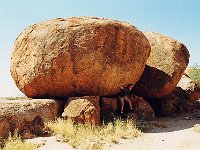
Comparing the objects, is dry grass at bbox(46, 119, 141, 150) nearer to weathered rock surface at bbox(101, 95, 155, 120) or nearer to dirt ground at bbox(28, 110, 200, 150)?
dirt ground at bbox(28, 110, 200, 150)

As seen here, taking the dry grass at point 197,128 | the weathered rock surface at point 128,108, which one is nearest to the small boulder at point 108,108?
the weathered rock surface at point 128,108

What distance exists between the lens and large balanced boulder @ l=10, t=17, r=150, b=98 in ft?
37.0

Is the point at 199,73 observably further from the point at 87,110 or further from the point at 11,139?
the point at 11,139

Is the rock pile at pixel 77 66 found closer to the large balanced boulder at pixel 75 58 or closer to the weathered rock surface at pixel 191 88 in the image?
the large balanced boulder at pixel 75 58

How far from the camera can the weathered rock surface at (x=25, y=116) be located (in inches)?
386

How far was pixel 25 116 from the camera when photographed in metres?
10.2

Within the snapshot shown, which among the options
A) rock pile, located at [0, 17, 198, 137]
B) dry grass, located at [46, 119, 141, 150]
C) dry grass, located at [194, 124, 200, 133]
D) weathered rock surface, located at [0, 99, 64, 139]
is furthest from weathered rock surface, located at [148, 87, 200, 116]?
weathered rock surface, located at [0, 99, 64, 139]

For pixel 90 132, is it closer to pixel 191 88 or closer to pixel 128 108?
pixel 128 108

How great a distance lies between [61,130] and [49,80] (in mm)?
2172

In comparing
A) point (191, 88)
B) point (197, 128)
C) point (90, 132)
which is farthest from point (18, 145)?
point (191, 88)

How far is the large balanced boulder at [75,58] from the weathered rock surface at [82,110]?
73 centimetres

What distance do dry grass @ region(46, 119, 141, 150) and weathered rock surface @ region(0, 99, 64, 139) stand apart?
0.32 meters

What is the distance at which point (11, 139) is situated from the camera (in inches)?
372

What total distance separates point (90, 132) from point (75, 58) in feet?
8.50
